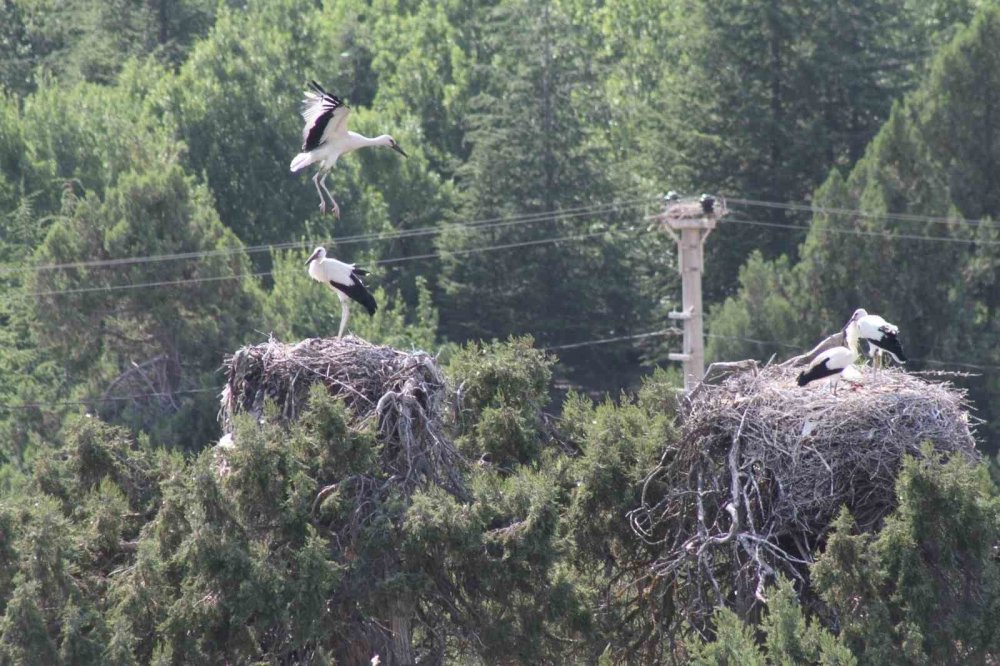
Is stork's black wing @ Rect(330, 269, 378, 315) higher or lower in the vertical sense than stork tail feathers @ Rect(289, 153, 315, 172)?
lower

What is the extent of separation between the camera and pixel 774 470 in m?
15.6

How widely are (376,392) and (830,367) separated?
140 inches

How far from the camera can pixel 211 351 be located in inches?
1179

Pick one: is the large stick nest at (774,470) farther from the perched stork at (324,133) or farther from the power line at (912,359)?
the power line at (912,359)

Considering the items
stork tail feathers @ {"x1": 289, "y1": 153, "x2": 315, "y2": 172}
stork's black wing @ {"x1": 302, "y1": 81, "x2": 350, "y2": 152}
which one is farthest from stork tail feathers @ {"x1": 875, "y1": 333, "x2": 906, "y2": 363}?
stork tail feathers @ {"x1": 289, "y1": 153, "x2": 315, "y2": 172}

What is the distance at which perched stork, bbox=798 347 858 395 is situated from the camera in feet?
52.8

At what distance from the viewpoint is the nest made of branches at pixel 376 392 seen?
593 inches

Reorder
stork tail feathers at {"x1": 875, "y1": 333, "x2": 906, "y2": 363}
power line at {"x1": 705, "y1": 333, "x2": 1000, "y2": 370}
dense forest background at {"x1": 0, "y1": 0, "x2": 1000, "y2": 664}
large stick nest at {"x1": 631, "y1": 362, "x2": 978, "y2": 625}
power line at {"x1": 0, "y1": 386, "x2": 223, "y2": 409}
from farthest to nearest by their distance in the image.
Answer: power line at {"x1": 705, "y1": 333, "x2": 1000, "y2": 370}, power line at {"x1": 0, "y1": 386, "x2": 223, "y2": 409}, stork tail feathers at {"x1": 875, "y1": 333, "x2": 906, "y2": 363}, large stick nest at {"x1": 631, "y1": 362, "x2": 978, "y2": 625}, dense forest background at {"x1": 0, "y1": 0, "x2": 1000, "y2": 664}

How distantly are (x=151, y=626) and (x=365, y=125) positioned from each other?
2822 centimetres

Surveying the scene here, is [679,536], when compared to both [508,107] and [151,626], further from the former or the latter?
[508,107]

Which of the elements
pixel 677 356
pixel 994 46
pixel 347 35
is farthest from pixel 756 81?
pixel 677 356

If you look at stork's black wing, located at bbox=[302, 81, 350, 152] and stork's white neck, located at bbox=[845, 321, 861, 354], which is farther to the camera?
stork's white neck, located at bbox=[845, 321, 861, 354]

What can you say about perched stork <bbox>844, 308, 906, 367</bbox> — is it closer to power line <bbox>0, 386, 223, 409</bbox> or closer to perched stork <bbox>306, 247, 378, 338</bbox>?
perched stork <bbox>306, 247, 378, 338</bbox>

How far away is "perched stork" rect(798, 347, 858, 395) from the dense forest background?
1.17 meters
